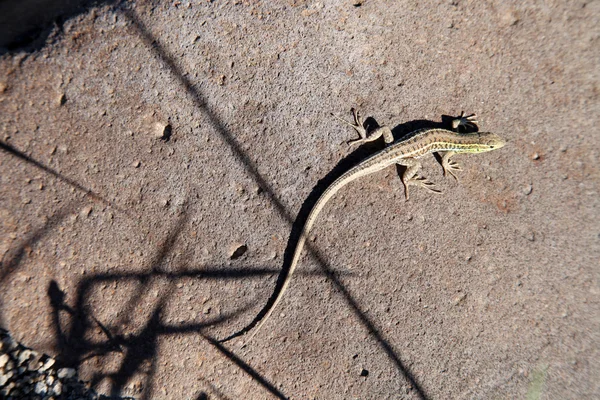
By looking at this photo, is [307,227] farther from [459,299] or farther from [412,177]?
[459,299]

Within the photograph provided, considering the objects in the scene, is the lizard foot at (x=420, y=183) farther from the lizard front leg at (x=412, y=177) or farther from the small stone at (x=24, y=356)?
the small stone at (x=24, y=356)

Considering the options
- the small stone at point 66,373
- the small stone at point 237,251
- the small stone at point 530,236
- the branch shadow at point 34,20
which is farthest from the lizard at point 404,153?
the branch shadow at point 34,20

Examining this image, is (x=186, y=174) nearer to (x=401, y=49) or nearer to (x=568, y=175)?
(x=401, y=49)

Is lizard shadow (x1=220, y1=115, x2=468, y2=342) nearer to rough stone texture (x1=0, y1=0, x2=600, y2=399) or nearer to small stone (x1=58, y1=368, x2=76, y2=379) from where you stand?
rough stone texture (x1=0, y1=0, x2=600, y2=399)

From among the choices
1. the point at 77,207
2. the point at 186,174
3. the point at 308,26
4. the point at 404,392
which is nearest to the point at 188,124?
the point at 186,174

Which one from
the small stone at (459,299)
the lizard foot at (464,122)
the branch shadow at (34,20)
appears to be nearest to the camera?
the branch shadow at (34,20)

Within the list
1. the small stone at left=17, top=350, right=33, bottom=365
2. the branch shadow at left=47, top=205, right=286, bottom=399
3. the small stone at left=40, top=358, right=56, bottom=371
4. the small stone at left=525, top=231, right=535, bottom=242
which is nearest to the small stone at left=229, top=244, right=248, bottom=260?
the branch shadow at left=47, top=205, right=286, bottom=399
